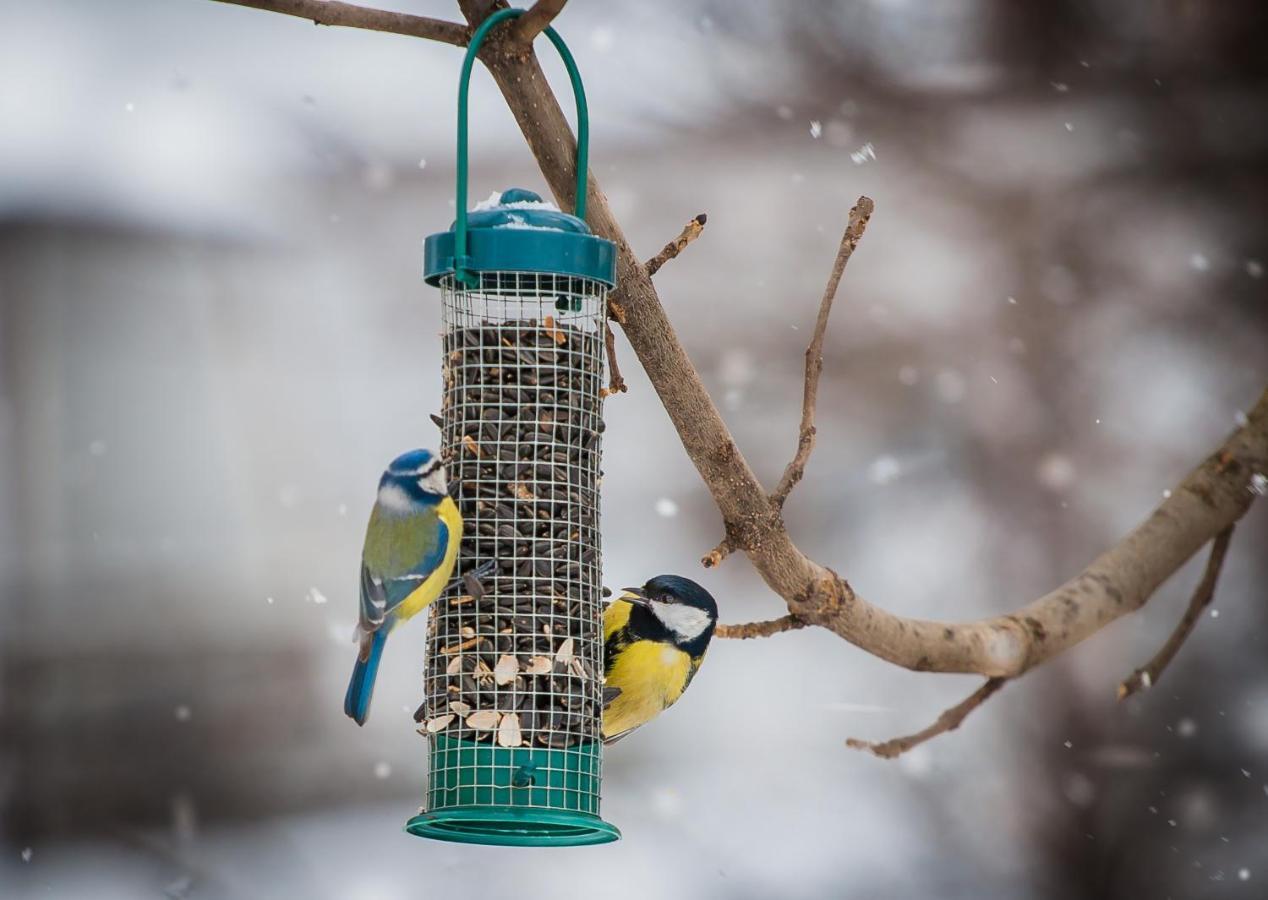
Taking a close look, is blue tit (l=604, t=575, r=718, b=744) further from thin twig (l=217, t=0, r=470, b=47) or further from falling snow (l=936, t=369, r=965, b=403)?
falling snow (l=936, t=369, r=965, b=403)

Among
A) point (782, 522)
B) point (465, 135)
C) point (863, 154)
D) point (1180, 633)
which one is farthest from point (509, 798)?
point (863, 154)

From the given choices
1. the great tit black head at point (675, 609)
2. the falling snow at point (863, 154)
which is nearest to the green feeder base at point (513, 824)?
the great tit black head at point (675, 609)

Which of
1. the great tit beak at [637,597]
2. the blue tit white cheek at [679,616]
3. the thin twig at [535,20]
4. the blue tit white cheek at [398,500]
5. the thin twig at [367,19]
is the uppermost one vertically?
the thin twig at [367,19]

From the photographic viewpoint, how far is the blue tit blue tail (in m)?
2.75

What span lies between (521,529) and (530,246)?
1.83 ft

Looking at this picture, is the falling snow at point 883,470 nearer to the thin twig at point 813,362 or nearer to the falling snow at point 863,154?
the falling snow at point 863,154

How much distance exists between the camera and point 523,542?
291cm

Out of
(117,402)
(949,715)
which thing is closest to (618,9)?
(117,402)

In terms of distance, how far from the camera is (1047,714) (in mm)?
5910

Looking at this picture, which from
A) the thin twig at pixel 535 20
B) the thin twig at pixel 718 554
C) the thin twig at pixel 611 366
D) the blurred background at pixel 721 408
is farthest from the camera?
the blurred background at pixel 721 408

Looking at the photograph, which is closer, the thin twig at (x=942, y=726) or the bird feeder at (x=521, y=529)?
the bird feeder at (x=521, y=529)

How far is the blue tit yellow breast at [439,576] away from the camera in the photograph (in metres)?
2.72

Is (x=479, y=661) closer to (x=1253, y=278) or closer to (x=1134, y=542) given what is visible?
(x=1134, y=542)

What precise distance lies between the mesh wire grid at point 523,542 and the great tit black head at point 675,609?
20 centimetres
